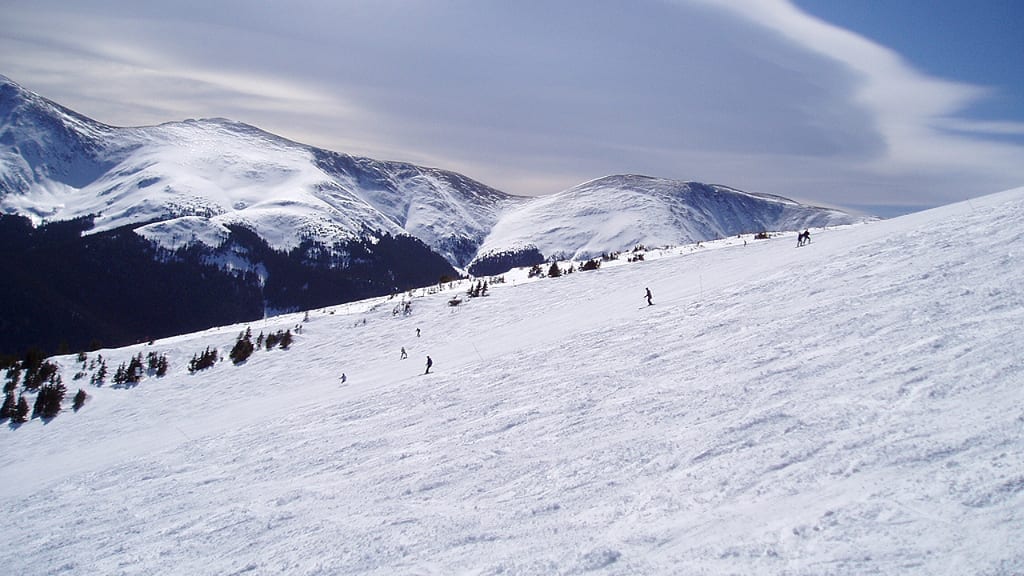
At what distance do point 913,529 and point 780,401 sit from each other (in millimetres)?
3043

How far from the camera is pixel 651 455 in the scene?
22.3 ft

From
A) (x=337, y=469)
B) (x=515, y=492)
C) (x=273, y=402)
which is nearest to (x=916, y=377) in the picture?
(x=515, y=492)

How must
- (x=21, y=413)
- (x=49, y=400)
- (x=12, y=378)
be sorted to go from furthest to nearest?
(x=12, y=378), (x=49, y=400), (x=21, y=413)

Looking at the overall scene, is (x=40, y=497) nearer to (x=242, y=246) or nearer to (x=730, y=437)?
(x=730, y=437)

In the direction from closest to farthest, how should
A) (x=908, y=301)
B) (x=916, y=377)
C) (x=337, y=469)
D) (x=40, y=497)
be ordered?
(x=916, y=377) < (x=337, y=469) < (x=908, y=301) < (x=40, y=497)

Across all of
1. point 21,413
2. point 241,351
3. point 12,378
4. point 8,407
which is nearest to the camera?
point 21,413

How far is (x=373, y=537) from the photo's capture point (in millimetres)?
6395

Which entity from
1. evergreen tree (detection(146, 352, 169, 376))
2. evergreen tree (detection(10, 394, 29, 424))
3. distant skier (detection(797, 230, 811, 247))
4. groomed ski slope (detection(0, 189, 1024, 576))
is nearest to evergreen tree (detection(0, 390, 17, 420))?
evergreen tree (detection(10, 394, 29, 424))

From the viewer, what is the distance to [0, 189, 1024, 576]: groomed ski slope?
15.5 feet

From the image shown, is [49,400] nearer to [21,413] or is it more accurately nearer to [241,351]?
[21,413]

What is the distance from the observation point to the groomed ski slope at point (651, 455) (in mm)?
4734

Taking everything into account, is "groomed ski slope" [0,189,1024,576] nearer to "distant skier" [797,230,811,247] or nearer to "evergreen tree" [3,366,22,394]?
"distant skier" [797,230,811,247]

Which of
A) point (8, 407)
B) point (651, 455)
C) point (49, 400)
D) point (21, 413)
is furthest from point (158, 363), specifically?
Result: point (651, 455)

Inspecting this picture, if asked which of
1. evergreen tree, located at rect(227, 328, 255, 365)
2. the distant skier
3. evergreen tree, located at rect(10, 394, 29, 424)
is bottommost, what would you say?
evergreen tree, located at rect(10, 394, 29, 424)
